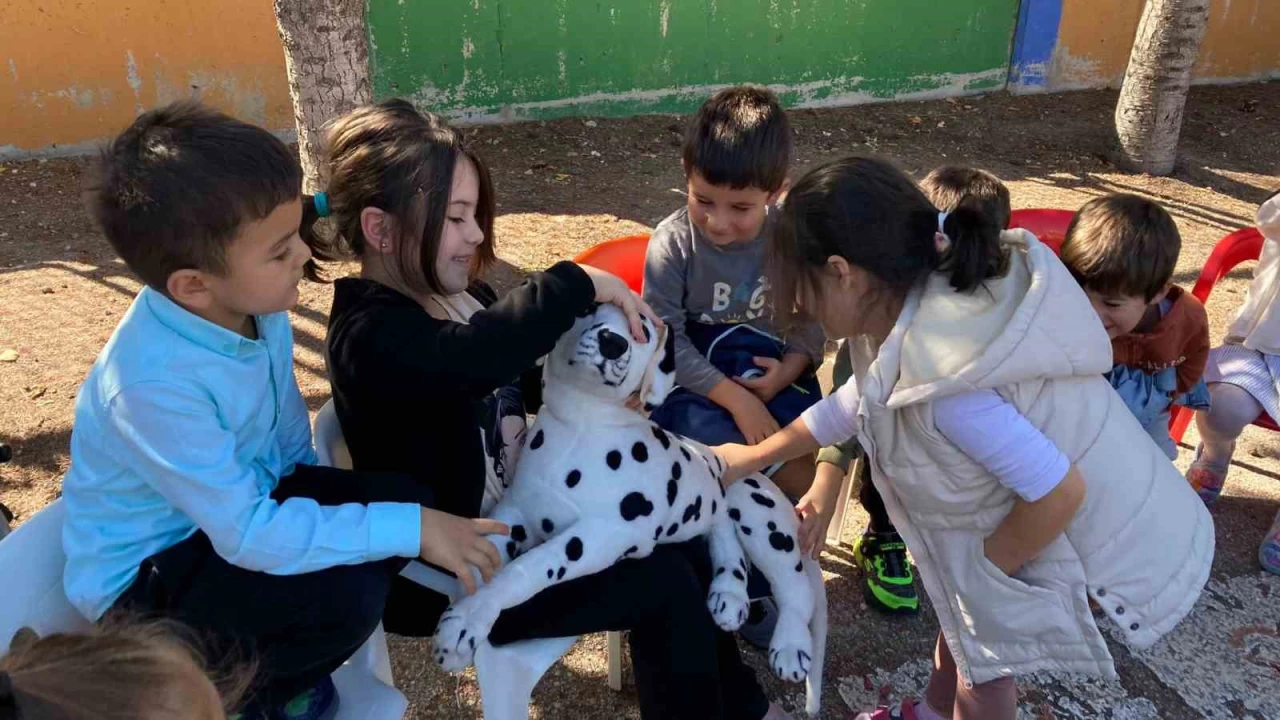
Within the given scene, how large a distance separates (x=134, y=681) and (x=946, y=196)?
6.98 feet

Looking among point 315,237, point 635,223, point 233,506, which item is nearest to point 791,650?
point 233,506

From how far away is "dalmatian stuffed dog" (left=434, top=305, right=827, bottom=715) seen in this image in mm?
1774

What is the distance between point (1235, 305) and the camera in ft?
14.6

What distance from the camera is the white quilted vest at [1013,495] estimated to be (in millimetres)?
1649

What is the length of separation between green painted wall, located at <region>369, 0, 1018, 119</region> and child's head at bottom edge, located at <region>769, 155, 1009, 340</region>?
5.31 meters

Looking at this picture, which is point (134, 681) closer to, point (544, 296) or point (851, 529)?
point (544, 296)

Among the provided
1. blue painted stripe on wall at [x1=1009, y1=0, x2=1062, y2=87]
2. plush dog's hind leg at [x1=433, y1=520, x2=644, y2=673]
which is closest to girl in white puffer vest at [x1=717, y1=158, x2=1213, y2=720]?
plush dog's hind leg at [x1=433, y1=520, x2=644, y2=673]

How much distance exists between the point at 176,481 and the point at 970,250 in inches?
53.4

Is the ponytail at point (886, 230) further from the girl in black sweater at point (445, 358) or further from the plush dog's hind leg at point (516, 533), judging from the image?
the plush dog's hind leg at point (516, 533)

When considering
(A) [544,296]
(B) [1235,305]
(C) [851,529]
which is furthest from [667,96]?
(A) [544,296]

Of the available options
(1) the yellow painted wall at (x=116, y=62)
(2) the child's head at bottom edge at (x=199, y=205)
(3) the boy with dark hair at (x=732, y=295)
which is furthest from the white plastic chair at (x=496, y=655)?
(1) the yellow painted wall at (x=116, y=62)

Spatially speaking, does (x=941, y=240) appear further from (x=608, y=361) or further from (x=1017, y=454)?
(x=608, y=361)

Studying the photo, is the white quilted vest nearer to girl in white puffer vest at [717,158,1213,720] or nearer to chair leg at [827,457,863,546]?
girl in white puffer vest at [717,158,1213,720]

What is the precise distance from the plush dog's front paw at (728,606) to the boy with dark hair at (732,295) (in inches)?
21.0
